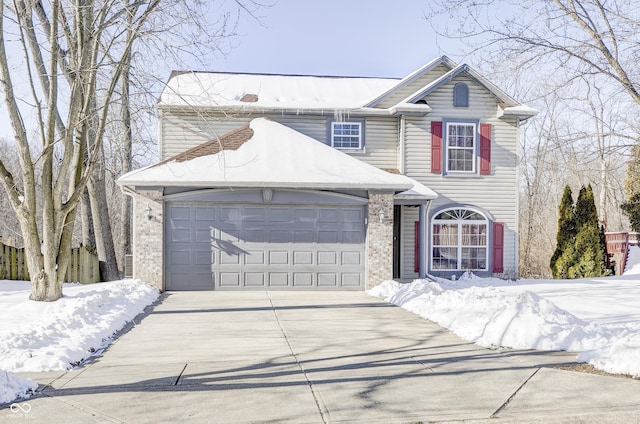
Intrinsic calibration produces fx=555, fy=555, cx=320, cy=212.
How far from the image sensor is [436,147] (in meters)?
18.1

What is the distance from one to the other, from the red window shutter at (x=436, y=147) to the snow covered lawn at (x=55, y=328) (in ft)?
32.3

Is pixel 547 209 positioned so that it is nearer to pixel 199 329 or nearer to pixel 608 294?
pixel 608 294

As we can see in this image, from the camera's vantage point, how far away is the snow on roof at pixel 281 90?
1816 centimetres

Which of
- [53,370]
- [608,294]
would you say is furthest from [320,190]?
[53,370]

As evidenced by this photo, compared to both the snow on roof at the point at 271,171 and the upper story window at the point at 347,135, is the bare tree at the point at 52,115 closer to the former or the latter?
the snow on roof at the point at 271,171

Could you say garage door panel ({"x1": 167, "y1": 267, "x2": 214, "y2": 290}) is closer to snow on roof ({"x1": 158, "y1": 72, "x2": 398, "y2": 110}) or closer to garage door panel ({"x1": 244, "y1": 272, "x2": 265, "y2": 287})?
garage door panel ({"x1": 244, "y1": 272, "x2": 265, "y2": 287})

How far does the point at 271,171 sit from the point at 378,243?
131 inches

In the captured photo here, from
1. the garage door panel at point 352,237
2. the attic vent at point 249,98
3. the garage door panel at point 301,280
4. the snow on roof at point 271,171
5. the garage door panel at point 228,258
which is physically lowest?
the garage door panel at point 301,280

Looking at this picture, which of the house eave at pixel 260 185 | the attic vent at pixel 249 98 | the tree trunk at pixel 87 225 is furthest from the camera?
the tree trunk at pixel 87 225

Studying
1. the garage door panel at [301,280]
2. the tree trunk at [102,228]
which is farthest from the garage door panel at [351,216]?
the tree trunk at [102,228]

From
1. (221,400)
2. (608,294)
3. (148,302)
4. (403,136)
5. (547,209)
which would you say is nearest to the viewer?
(221,400)

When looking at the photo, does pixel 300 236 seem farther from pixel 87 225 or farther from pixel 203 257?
pixel 87 225

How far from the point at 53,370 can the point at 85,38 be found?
7182mm

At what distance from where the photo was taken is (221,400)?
5.10 metres
